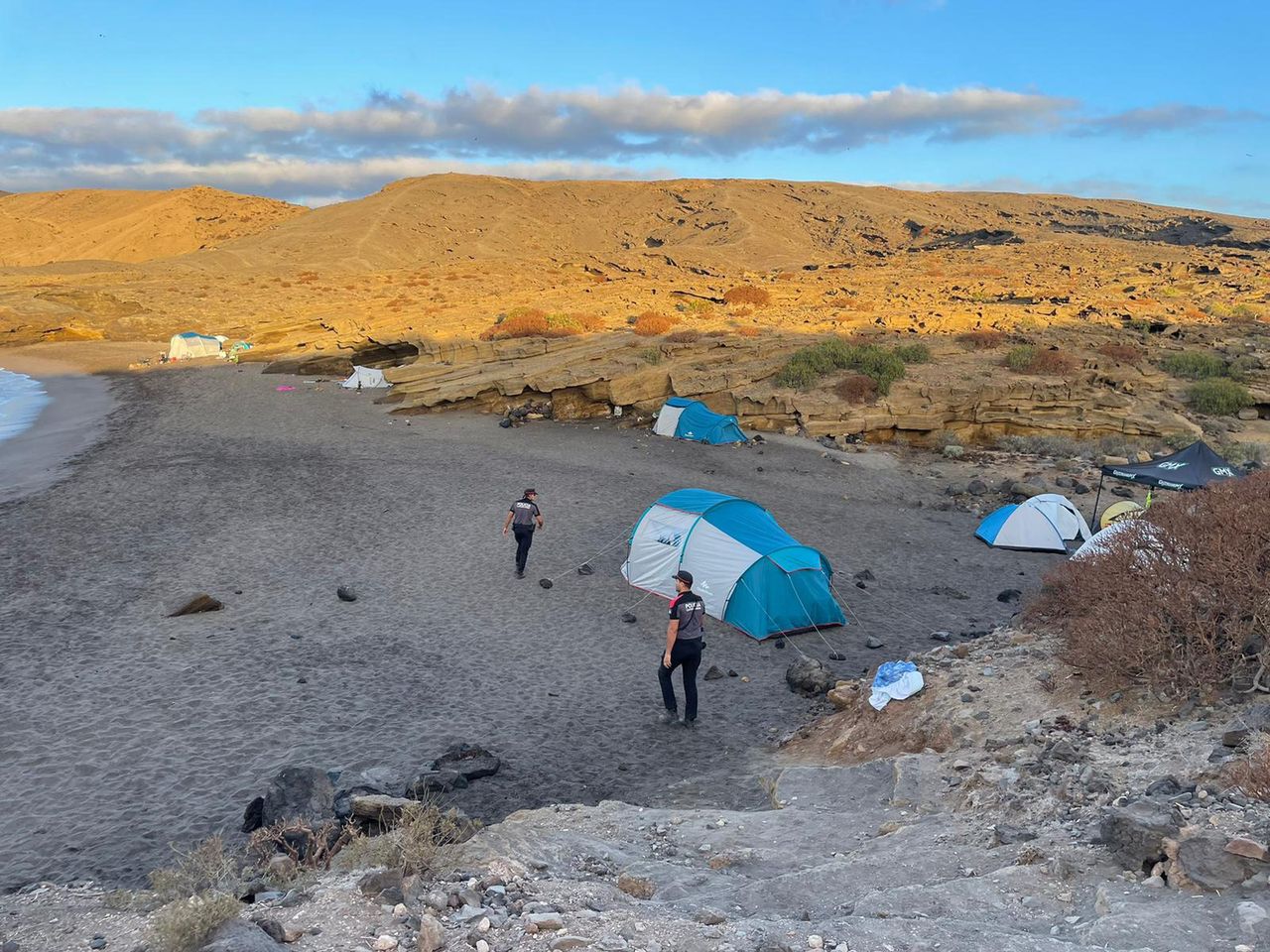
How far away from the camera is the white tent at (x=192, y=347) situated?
42688mm

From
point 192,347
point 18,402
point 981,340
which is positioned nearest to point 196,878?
point 981,340

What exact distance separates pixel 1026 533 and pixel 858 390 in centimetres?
1031

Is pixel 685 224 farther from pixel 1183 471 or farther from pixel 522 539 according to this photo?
pixel 522 539

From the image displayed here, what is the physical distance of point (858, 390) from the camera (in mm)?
27453

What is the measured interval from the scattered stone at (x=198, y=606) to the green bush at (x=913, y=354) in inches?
924

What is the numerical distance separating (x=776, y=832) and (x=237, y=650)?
8.28m

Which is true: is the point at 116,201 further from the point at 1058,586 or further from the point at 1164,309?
the point at 1058,586

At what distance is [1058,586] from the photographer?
33.7ft

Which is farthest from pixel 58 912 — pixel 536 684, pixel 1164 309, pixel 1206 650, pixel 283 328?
pixel 1164 309

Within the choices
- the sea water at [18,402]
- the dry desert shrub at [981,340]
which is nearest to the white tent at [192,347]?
the sea water at [18,402]

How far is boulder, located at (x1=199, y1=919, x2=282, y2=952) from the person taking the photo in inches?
180

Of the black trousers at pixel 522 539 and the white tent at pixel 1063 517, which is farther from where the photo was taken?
the white tent at pixel 1063 517

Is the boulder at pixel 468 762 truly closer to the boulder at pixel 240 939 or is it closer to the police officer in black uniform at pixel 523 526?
the boulder at pixel 240 939

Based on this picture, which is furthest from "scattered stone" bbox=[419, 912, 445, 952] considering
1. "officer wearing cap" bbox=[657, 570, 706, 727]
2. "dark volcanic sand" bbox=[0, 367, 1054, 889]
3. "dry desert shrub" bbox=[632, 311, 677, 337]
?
"dry desert shrub" bbox=[632, 311, 677, 337]
